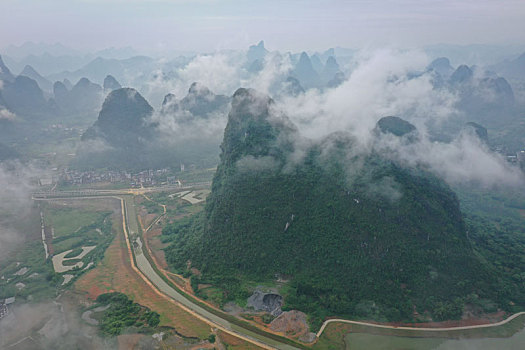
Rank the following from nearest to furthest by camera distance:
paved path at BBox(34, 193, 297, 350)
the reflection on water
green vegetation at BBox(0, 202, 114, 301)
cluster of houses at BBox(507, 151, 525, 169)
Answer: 1. the reflection on water
2. paved path at BBox(34, 193, 297, 350)
3. green vegetation at BBox(0, 202, 114, 301)
4. cluster of houses at BBox(507, 151, 525, 169)

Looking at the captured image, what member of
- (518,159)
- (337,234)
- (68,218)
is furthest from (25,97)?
(518,159)

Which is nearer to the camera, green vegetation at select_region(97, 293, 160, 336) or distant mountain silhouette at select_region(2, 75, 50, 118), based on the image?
green vegetation at select_region(97, 293, 160, 336)

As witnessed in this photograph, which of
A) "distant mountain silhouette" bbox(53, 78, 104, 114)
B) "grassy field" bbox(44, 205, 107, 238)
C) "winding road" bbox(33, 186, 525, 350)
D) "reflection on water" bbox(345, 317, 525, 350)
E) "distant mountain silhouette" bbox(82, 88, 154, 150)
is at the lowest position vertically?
"reflection on water" bbox(345, 317, 525, 350)

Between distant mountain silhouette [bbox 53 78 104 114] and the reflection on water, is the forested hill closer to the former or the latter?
the reflection on water

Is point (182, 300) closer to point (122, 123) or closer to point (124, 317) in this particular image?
point (124, 317)

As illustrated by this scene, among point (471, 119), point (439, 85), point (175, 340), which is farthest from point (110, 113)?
point (439, 85)

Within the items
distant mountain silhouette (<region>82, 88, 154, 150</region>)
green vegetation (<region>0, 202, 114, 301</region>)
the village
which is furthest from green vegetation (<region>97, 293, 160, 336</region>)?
distant mountain silhouette (<region>82, 88, 154, 150</region>)

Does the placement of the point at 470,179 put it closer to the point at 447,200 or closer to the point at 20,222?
the point at 447,200
